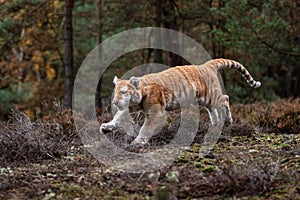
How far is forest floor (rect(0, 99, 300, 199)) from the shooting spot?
439 centimetres

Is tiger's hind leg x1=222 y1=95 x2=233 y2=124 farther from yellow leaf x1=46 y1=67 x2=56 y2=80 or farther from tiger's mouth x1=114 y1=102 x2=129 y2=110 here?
yellow leaf x1=46 y1=67 x2=56 y2=80

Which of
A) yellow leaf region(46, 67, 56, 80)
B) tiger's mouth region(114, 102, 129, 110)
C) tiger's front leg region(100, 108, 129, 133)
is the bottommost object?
yellow leaf region(46, 67, 56, 80)

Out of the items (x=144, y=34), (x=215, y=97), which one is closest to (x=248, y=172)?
(x=215, y=97)

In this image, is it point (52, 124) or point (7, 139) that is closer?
point (7, 139)

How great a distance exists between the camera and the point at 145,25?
56.3 ft

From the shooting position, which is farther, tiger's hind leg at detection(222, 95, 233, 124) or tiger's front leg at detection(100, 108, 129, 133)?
tiger's hind leg at detection(222, 95, 233, 124)

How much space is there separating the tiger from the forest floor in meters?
0.53

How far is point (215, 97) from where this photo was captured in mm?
7789

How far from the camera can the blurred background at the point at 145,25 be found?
1307 cm

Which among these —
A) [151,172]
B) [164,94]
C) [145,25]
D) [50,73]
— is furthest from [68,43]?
[50,73]

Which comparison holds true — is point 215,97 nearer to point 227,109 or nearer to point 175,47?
point 227,109

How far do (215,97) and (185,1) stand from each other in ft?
32.6

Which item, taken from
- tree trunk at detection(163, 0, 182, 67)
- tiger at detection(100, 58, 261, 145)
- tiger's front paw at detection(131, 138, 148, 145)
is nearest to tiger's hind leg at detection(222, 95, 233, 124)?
tiger at detection(100, 58, 261, 145)

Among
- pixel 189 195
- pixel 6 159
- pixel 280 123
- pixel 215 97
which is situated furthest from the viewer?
pixel 280 123
